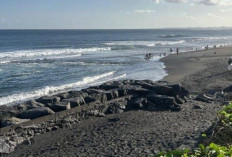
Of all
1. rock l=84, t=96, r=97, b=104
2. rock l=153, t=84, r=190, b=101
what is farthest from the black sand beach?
rock l=84, t=96, r=97, b=104

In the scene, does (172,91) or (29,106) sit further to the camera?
(172,91)

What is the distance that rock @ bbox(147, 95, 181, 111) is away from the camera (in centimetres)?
1769

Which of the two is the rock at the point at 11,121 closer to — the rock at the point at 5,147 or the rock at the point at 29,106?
the rock at the point at 5,147

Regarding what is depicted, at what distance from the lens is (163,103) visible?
18000mm

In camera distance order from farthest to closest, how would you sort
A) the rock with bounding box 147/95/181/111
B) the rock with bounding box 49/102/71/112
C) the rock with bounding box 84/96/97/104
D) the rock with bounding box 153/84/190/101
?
the rock with bounding box 153/84/190/101 < the rock with bounding box 84/96/97/104 < the rock with bounding box 147/95/181/111 < the rock with bounding box 49/102/71/112

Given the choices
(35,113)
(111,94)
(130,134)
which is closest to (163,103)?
(111,94)

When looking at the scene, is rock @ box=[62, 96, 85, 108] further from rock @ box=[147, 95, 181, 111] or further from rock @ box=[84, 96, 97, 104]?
rock @ box=[147, 95, 181, 111]

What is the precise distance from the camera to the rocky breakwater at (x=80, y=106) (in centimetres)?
1458

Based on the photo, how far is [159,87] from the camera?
792 inches

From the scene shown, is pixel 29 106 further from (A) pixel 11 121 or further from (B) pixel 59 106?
(A) pixel 11 121

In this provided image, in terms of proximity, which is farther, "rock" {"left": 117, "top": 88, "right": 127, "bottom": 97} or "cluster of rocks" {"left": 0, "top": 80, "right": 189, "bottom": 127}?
"rock" {"left": 117, "top": 88, "right": 127, "bottom": 97}

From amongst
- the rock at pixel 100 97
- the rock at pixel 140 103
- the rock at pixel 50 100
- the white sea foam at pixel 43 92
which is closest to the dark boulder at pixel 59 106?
the rock at pixel 50 100

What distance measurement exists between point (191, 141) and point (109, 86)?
11.3 m

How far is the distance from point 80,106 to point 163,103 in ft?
14.3
